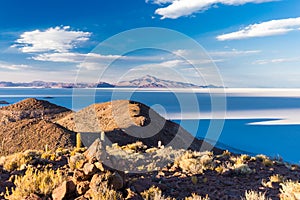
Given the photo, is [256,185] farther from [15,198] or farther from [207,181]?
[15,198]

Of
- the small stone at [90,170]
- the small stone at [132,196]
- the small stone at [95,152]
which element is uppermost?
the small stone at [95,152]


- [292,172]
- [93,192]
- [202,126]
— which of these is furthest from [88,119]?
[202,126]

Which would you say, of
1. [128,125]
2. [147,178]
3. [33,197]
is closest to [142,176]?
[147,178]

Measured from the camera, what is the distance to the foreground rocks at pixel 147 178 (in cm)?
643

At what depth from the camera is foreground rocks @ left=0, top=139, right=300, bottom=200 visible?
253 inches

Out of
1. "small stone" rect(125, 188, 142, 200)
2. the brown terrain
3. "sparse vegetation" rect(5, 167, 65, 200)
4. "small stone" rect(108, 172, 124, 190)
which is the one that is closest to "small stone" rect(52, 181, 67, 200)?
the brown terrain

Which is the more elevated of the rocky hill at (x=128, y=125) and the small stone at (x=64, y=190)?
the small stone at (x=64, y=190)

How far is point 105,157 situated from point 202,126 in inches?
2517

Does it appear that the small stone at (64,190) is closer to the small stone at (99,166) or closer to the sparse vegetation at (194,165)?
the small stone at (99,166)

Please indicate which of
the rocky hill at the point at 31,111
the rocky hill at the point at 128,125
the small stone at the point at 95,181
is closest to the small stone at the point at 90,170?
the small stone at the point at 95,181

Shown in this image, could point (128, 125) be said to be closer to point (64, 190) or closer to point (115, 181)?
point (115, 181)

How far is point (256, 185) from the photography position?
338 inches

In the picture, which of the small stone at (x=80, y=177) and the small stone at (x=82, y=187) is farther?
the small stone at (x=80, y=177)

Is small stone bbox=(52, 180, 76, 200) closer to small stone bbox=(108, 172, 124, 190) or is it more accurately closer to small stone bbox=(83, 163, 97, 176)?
small stone bbox=(83, 163, 97, 176)
